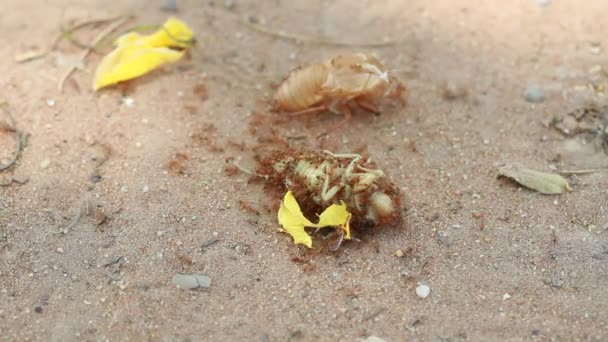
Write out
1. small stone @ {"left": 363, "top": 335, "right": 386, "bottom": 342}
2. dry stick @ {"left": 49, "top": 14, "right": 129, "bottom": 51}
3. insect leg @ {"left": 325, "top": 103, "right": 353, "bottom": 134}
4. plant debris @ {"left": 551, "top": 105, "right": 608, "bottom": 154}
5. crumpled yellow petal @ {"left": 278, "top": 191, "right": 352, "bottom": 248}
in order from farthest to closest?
dry stick @ {"left": 49, "top": 14, "right": 129, "bottom": 51} → insect leg @ {"left": 325, "top": 103, "right": 353, "bottom": 134} → plant debris @ {"left": 551, "top": 105, "right": 608, "bottom": 154} → crumpled yellow petal @ {"left": 278, "top": 191, "right": 352, "bottom": 248} → small stone @ {"left": 363, "top": 335, "right": 386, "bottom": 342}

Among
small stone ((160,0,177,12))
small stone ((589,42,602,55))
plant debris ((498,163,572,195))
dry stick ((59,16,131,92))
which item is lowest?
plant debris ((498,163,572,195))

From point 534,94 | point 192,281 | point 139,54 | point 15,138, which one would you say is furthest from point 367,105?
point 15,138

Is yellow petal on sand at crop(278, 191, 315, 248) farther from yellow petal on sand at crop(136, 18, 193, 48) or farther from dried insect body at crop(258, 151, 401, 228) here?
yellow petal on sand at crop(136, 18, 193, 48)

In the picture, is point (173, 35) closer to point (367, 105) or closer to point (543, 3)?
point (367, 105)

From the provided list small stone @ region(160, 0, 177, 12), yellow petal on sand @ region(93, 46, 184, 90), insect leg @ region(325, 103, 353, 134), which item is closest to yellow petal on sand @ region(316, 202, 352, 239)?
insect leg @ region(325, 103, 353, 134)

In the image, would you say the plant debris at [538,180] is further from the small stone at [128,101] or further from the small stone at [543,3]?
the small stone at [128,101]

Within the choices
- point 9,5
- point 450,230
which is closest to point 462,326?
point 450,230
